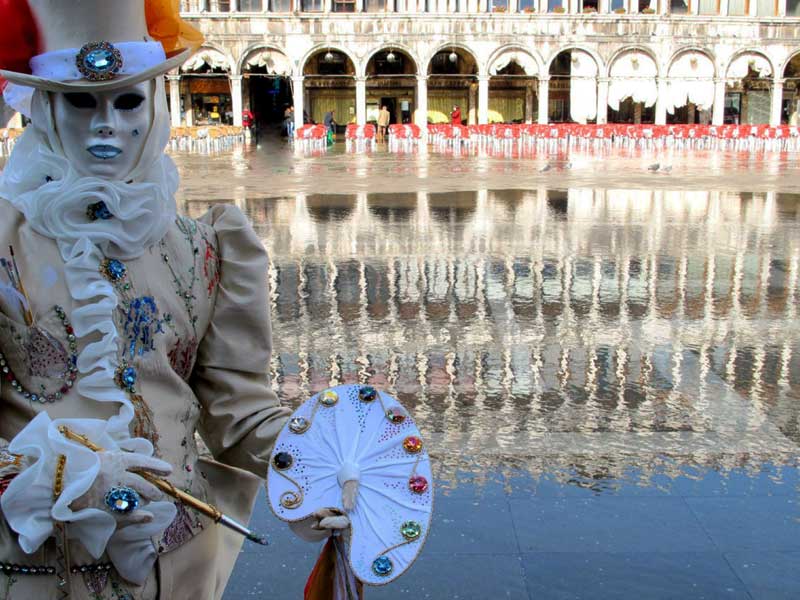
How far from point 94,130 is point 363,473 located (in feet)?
2.65

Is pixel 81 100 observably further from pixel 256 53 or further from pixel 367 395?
pixel 256 53

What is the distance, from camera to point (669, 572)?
330 cm

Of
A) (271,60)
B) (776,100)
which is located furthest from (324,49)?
(776,100)

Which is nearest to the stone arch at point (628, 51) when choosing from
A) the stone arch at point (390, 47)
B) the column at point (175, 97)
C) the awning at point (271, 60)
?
the stone arch at point (390, 47)

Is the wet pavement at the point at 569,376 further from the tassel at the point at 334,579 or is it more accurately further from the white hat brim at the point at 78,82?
Result: the white hat brim at the point at 78,82

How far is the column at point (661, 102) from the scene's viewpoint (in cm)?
4228

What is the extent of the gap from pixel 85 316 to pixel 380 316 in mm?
5697

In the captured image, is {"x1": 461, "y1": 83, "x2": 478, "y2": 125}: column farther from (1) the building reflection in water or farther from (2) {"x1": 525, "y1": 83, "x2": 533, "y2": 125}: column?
(1) the building reflection in water

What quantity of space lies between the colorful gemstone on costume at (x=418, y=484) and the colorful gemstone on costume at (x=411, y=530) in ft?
0.22

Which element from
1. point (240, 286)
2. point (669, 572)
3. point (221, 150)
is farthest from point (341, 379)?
point (221, 150)

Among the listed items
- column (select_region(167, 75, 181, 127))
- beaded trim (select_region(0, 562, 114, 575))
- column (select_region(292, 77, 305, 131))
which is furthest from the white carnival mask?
column (select_region(167, 75, 181, 127))

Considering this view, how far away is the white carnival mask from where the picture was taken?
1707 mm

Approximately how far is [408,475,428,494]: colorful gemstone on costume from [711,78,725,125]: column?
1729 inches

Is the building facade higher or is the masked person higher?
the building facade
